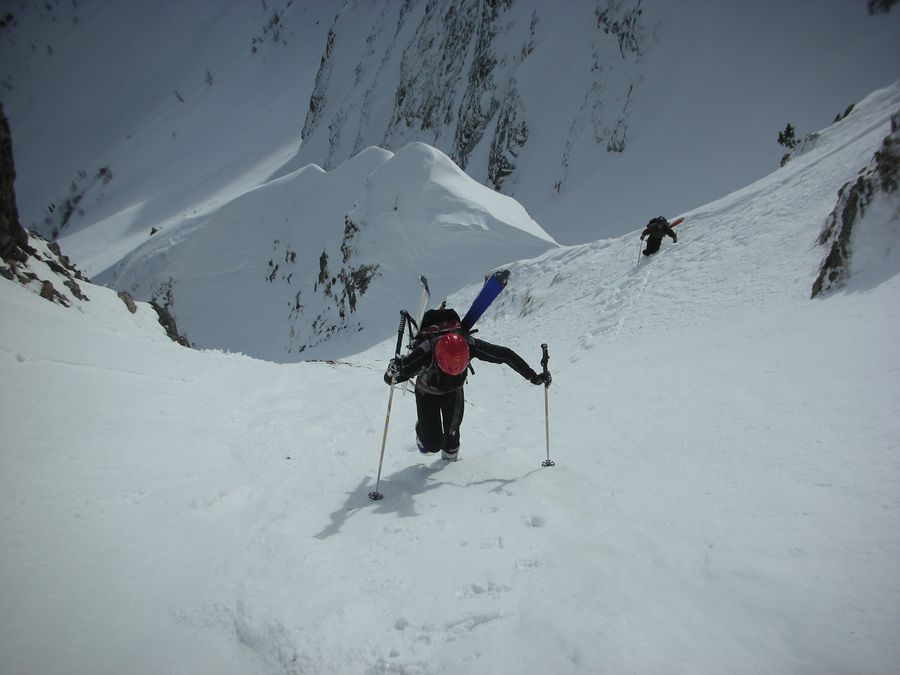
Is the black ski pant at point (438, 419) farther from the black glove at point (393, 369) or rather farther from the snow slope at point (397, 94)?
the snow slope at point (397, 94)

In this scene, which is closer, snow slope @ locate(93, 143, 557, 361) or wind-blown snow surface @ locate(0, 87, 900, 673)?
wind-blown snow surface @ locate(0, 87, 900, 673)

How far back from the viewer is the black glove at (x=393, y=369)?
14.3 ft

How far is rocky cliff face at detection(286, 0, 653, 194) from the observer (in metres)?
31.3

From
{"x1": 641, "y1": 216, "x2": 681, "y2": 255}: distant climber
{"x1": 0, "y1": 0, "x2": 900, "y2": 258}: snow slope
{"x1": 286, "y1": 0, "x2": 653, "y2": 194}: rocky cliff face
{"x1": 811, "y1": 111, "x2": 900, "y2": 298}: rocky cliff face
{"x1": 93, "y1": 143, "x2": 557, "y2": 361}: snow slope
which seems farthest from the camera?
{"x1": 286, "y1": 0, "x2": 653, "y2": 194}: rocky cliff face

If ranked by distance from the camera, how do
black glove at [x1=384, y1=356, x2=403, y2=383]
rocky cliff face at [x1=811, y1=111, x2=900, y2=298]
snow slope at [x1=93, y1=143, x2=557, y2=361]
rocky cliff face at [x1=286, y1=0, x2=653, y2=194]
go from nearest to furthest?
black glove at [x1=384, y1=356, x2=403, y2=383], rocky cliff face at [x1=811, y1=111, x2=900, y2=298], snow slope at [x1=93, y1=143, x2=557, y2=361], rocky cliff face at [x1=286, y1=0, x2=653, y2=194]

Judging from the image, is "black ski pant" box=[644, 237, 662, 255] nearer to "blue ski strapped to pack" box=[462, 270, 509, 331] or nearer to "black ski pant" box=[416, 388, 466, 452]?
"blue ski strapped to pack" box=[462, 270, 509, 331]

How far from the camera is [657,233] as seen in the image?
13.4 metres

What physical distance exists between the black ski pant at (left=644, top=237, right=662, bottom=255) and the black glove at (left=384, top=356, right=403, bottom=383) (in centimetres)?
1114

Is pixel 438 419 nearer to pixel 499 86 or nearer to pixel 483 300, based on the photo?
pixel 483 300

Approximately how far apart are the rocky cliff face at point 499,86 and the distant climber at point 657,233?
1954cm

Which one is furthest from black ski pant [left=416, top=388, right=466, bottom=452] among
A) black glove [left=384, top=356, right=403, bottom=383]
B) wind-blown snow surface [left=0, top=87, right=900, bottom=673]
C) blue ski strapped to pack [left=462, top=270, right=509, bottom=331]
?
blue ski strapped to pack [left=462, top=270, right=509, bottom=331]

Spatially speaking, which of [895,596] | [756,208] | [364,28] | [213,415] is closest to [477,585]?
[895,596]

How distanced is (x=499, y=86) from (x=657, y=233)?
2891 centimetres

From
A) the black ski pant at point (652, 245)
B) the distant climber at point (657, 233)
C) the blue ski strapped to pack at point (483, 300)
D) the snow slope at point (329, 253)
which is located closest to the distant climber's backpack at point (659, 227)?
the distant climber at point (657, 233)
